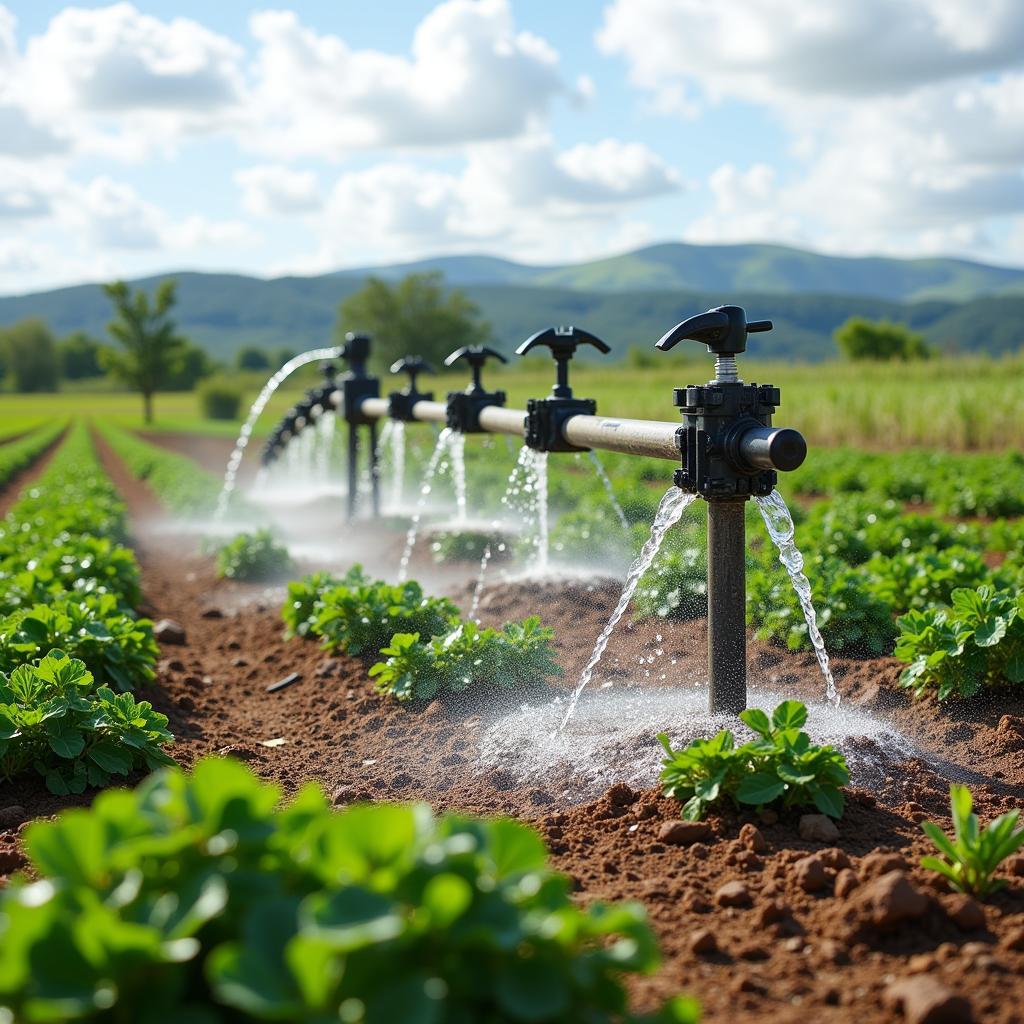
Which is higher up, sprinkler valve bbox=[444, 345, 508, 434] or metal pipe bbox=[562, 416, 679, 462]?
sprinkler valve bbox=[444, 345, 508, 434]

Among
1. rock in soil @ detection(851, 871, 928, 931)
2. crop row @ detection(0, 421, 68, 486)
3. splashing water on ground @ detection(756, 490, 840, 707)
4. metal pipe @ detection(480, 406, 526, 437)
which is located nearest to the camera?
rock in soil @ detection(851, 871, 928, 931)

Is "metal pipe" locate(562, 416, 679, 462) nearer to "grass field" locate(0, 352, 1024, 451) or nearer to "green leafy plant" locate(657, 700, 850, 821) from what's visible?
"green leafy plant" locate(657, 700, 850, 821)

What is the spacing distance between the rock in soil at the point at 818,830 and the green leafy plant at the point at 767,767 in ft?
0.09

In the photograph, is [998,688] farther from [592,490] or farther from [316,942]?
[592,490]

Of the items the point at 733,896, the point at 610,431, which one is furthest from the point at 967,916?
the point at 610,431

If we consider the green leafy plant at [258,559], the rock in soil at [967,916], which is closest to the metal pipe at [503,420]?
the green leafy plant at [258,559]

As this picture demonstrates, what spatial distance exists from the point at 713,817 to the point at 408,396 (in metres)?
5.83

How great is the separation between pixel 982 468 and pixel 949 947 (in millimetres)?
11982

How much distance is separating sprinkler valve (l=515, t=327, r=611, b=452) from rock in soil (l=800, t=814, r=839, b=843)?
2.41 meters

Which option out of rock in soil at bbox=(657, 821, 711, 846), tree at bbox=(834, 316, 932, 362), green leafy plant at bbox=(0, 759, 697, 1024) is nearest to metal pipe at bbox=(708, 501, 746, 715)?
rock in soil at bbox=(657, 821, 711, 846)

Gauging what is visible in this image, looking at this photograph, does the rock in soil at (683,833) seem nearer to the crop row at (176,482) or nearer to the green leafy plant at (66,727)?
the green leafy plant at (66,727)

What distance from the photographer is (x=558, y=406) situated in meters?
4.95

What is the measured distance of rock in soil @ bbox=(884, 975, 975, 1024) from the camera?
1.82 metres

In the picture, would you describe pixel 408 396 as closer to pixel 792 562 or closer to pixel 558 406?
A: pixel 558 406
